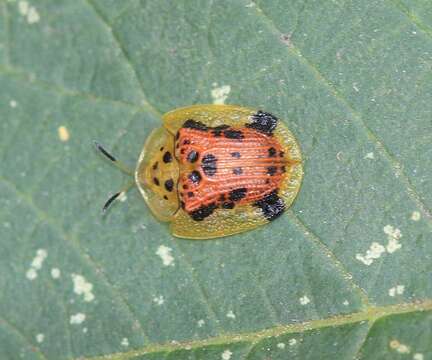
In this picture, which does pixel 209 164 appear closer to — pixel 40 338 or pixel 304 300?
pixel 304 300

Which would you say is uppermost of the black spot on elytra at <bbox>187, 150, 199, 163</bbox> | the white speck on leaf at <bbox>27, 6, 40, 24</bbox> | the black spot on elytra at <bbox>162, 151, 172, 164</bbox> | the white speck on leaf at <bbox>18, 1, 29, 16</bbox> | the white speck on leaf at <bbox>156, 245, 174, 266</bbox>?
the white speck on leaf at <bbox>18, 1, 29, 16</bbox>

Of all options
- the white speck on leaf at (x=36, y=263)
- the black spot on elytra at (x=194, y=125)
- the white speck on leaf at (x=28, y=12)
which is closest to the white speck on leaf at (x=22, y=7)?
the white speck on leaf at (x=28, y=12)

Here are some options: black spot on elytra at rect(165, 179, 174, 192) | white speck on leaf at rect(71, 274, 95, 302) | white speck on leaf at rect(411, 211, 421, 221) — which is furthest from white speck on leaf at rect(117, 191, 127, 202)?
white speck on leaf at rect(411, 211, 421, 221)

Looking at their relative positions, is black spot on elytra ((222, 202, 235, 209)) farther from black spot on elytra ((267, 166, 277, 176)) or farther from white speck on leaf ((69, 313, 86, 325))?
white speck on leaf ((69, 313, 86, 325))

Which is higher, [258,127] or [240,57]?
[240,57]

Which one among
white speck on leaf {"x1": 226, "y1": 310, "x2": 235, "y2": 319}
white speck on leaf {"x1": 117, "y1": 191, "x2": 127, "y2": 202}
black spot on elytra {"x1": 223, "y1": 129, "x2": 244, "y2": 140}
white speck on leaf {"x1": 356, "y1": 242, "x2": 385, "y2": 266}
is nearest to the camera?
white speck on leaf {"x1": 356, "y1": 242, "x2": 385, "y2": 266}

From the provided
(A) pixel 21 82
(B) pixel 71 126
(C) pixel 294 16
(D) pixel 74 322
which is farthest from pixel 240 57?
(D) pixel 74 322

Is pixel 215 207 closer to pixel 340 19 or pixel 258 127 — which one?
pixel 258 127
